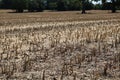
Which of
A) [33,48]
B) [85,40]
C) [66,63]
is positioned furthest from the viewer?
[85,40]

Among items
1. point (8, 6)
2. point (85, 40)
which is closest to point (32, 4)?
point (8, 6)

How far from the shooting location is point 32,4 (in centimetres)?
9269

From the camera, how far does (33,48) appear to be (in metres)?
10.8

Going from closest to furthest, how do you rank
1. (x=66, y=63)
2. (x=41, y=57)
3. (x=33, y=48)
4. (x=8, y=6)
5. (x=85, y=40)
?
(x=66, y=63), (x=41, y=57), (x=33, y=48), (x=85, y=40), (x=8, y=6)

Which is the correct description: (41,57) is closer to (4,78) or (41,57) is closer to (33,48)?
(33,48)

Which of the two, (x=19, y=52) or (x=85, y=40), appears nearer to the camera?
(x=19, y=52)

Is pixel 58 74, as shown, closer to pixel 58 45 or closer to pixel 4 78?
pixel 4 78

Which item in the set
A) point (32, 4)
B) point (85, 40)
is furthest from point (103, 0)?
point (85, 40)

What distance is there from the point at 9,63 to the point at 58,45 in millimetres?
3126

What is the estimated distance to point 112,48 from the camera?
10.2 m

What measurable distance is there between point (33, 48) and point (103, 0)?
69782 mm

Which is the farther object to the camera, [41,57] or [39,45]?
[39,45]

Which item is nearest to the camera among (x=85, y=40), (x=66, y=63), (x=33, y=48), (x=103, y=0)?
(x=66, y=63)

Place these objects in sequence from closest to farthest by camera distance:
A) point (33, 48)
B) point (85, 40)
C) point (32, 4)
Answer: point (33, 48) < point (85, 40) < point (32, 4)
